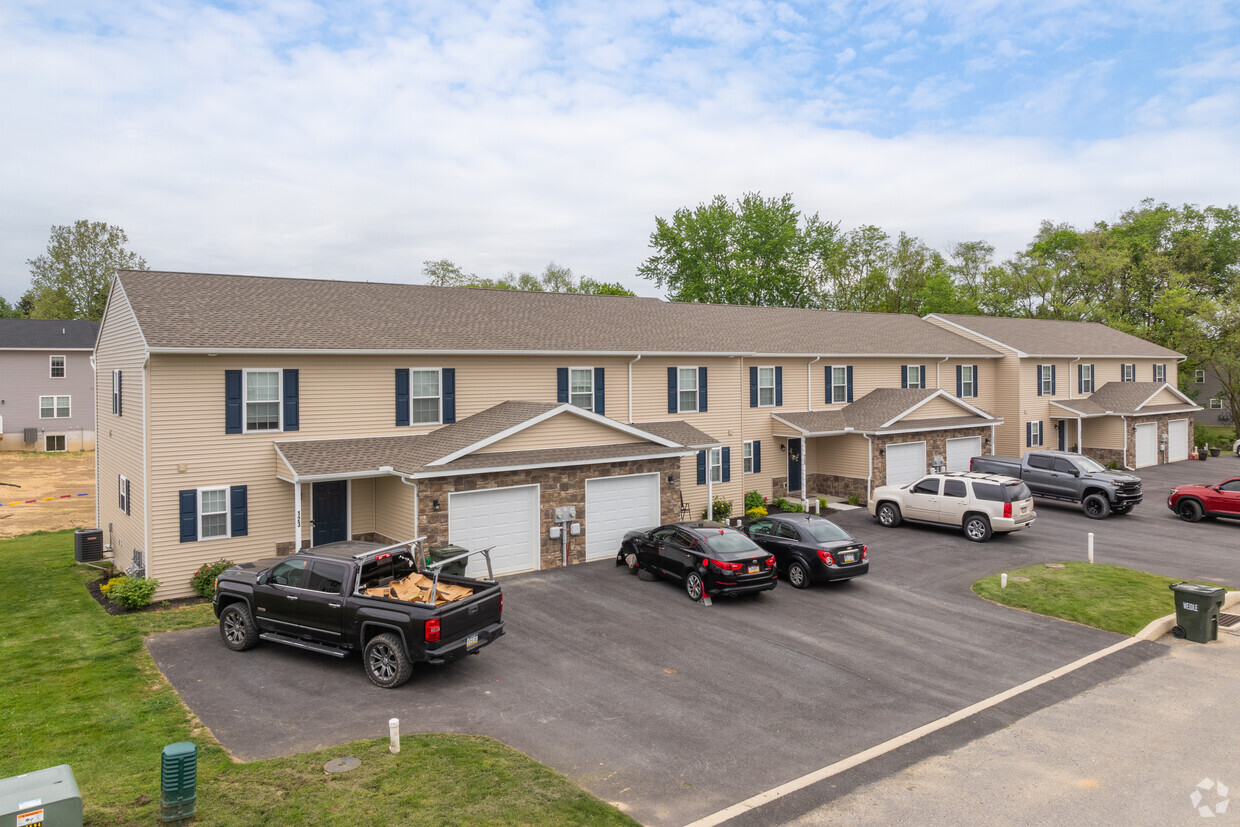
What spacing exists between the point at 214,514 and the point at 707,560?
37.3 ft

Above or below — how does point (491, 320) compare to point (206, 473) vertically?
above

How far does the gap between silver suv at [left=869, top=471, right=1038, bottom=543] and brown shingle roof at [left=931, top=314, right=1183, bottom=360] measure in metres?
17.5

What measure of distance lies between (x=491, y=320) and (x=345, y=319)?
4.62 meters

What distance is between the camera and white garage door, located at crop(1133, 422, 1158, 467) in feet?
125

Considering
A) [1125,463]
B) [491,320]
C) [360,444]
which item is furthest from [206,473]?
[1125,463]

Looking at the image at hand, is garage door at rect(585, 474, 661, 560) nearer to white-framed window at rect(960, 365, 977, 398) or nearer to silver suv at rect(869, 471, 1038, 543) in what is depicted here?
silver suv at rect(869, 471, 1038, 543)

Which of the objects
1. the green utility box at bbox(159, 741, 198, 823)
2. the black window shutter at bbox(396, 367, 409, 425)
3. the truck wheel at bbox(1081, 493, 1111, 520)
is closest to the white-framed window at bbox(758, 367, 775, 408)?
the truck wheel at bbox(1081, 493, 1111, 520)

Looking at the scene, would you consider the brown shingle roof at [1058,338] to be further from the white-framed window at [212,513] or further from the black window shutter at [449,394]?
the white-framed window at [212,513]

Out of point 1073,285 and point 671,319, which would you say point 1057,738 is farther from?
point 1073,285

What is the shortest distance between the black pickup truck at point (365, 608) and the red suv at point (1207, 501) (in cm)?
2381

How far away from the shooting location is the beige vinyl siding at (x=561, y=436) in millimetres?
18953

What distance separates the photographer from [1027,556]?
20.0 meters

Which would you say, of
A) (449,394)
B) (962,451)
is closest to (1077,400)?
(962,451)

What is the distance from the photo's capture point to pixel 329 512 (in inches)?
739
